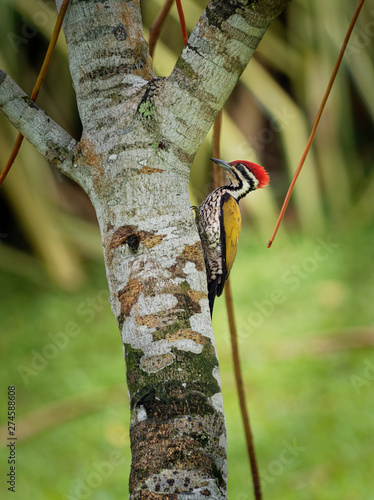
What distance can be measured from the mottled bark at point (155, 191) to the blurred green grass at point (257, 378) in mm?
2035

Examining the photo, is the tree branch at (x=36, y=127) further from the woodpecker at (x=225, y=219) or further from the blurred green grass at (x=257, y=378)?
the blurred green grass at (x=257, y=378)

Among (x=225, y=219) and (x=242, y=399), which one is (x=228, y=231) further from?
(x=242, y=399)

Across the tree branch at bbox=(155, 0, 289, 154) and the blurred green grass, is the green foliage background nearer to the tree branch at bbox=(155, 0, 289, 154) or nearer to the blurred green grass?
the blurred green grass

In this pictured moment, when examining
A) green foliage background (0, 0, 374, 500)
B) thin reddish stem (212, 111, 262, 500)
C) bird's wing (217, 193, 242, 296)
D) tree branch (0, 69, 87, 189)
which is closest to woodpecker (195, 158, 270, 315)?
bird's wing (217, 193, 242, 296)

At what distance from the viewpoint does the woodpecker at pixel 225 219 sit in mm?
1768

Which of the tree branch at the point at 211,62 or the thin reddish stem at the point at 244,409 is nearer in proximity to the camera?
the tree branch at the point at 211,62

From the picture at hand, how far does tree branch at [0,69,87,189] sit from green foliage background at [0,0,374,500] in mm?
1826

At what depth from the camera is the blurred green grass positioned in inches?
113

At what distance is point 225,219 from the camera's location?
188cm

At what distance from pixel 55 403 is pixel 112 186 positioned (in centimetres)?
275

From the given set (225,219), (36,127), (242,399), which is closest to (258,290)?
(225,219)

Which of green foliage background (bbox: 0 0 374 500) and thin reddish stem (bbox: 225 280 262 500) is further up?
green foliage background (bbox: 0 0 374 500)

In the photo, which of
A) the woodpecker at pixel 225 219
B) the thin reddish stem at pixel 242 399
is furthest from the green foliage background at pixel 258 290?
the thin reddish stem at pixel 242 399

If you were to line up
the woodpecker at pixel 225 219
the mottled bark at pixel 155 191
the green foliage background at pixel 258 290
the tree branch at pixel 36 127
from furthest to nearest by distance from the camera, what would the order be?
1. the green foliage background at pixel 258 290
2. the woodpecker at pixel 225 219
3. the tree branch at pixel 36 127
4. the mottled bark at pixel 155 191
